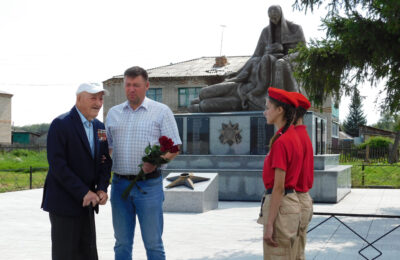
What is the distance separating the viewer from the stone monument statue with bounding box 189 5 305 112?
13461 millimetres

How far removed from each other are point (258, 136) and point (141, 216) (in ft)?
30.2

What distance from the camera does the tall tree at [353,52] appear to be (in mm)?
8312

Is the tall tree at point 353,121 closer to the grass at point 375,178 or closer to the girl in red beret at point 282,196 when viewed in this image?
the grass at point 375,178

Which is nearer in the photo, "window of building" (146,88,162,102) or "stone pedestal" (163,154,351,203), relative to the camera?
"stone pedestal" (163,154,351,203)

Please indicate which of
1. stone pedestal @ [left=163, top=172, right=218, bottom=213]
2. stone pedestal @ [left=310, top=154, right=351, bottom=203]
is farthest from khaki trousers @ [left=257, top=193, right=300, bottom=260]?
stone pedestal @ [left=310, top=154, right=351, bottom=203]

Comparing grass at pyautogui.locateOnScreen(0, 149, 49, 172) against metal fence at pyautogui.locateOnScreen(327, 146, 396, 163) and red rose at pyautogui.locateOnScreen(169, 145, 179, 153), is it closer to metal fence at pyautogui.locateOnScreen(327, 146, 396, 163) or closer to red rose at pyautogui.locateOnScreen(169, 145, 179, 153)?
metal fence at pyautogui.locateOnScreen(327, 146, 396, 163)

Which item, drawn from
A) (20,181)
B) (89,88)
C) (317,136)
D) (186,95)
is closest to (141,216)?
(89,88)

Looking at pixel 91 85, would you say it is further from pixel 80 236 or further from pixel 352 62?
pixel 352 62

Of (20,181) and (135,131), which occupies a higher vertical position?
(135,131)

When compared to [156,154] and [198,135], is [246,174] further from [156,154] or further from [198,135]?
[156,154]

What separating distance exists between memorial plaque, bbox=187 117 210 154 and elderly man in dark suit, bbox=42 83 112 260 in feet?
31.9

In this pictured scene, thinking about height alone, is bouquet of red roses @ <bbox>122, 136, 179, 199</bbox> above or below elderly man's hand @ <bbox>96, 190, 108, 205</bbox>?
above

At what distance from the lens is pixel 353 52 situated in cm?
864

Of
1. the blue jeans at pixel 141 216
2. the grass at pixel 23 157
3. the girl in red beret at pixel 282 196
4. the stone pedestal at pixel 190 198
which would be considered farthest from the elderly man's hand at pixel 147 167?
the grass at pixel 23 157
